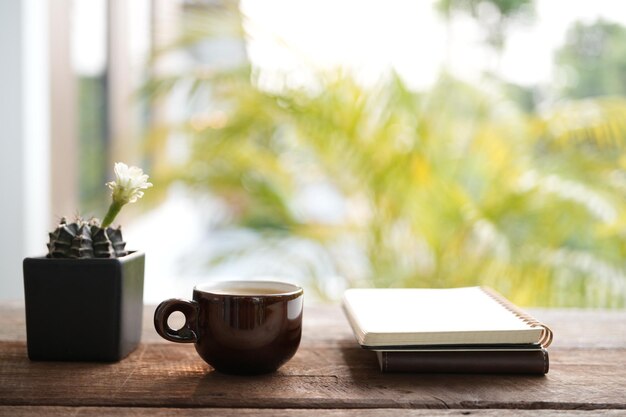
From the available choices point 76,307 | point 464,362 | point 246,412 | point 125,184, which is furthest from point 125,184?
point 464,362

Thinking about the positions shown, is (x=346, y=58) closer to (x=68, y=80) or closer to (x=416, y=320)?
(x=68, y=80)

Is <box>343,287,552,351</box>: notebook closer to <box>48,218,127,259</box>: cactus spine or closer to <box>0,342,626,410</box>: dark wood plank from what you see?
<box>0,342,626,410</box>: dark wood plank

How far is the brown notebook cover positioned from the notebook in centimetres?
1

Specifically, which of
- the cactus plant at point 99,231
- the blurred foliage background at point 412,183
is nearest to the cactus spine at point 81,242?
the cactus plant at point 99,231

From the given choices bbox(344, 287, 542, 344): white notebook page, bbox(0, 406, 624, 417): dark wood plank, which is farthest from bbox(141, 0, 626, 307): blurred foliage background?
bbox(0, 406, 624, 417): dark wood plank

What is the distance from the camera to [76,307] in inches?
26.4

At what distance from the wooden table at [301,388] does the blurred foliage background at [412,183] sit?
117 cm

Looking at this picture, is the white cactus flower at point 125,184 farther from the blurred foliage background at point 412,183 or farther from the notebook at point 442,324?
the blurred foliage background at point 412,183

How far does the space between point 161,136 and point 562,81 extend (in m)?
2.90

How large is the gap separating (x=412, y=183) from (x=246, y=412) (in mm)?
1418

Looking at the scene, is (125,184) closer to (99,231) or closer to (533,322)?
(99,231)

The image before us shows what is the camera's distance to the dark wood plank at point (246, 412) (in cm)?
55

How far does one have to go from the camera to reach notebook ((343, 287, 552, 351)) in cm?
64

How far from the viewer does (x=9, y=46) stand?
1913 mm
